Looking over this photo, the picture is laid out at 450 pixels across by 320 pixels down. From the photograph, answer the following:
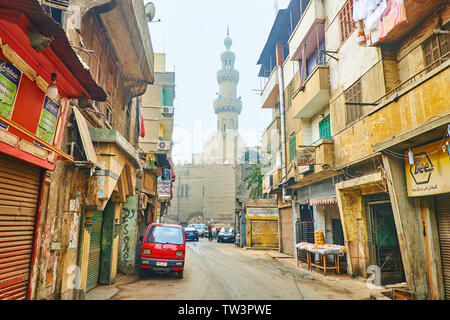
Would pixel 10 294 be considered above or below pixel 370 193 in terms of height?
below

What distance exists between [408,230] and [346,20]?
8333 millimetres

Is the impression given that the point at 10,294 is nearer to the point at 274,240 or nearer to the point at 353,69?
the point at 353,69

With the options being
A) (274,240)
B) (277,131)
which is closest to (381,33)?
(277,131)

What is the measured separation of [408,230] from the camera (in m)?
7.98

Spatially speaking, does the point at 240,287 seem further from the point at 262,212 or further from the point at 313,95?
the point at 262,212

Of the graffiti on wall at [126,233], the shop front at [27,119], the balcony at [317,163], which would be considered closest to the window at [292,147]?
the balcony at [317,163]

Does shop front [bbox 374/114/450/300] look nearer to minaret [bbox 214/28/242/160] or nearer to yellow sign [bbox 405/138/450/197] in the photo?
yellow sign [bbox 405/138/450/197]

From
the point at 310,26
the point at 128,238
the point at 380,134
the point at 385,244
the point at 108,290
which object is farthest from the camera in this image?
the point at 310,26

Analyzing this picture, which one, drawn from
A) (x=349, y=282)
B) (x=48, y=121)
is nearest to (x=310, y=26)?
(x=349, y=282)

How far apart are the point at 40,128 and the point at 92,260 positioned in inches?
189

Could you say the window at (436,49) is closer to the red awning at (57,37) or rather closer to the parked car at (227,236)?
the red awning at (57,37)

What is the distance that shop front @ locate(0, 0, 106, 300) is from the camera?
12.8 ft

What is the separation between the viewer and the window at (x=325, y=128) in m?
14.1

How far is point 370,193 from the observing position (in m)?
10.5
